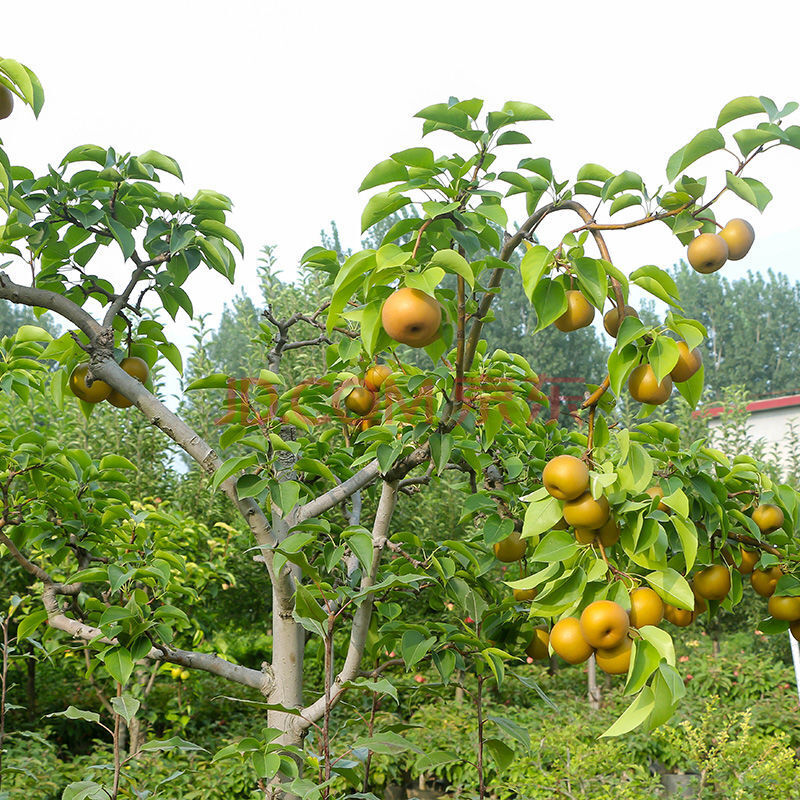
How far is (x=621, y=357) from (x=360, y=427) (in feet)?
3.47

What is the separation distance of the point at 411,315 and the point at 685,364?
44 centimetres

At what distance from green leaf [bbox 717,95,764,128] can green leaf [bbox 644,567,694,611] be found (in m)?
0.70

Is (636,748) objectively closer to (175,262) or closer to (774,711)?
(774,711)

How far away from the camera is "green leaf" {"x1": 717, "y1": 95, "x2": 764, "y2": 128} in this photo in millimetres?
1157

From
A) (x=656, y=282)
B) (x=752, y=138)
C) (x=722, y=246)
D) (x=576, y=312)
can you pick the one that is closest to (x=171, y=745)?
(x=576, y=312)

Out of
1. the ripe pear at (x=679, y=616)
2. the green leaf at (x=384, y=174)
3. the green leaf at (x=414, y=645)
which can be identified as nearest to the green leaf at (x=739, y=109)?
the green leaf at (x=384, y=174)

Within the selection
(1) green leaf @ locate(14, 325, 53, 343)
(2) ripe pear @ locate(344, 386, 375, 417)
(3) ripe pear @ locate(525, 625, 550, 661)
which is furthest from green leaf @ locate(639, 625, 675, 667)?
(1) green leaf @ locate(14, 325, 53, 343)

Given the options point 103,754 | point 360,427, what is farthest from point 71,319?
point 103,754

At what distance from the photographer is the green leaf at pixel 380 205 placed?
117 cm

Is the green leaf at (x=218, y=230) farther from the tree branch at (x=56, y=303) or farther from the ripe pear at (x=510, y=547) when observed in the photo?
the ripe pear at (x=510, y=547)

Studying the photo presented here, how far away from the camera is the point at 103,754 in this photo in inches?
159

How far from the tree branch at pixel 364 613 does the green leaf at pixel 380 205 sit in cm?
55

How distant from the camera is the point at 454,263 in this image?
1115mm

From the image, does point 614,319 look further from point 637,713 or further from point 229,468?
point 229,468
